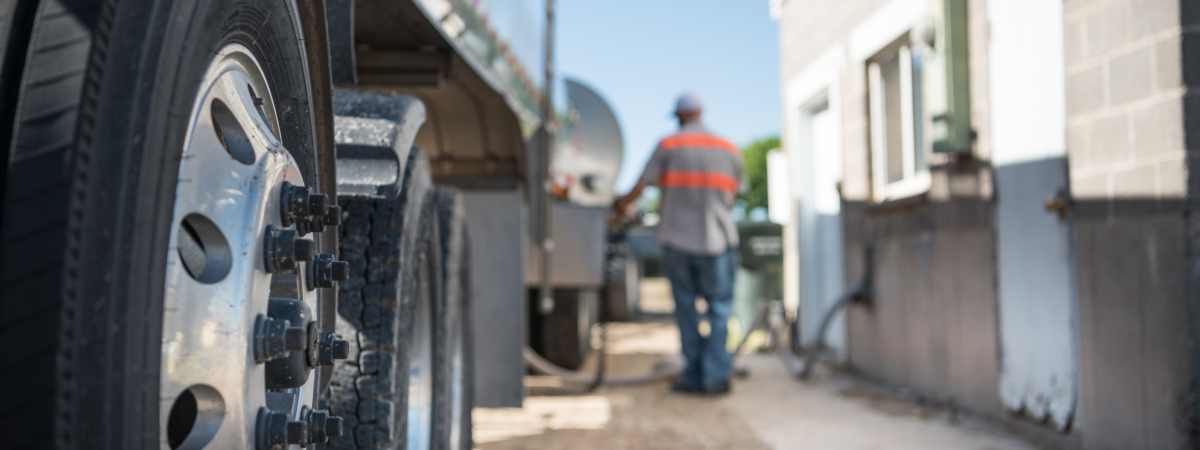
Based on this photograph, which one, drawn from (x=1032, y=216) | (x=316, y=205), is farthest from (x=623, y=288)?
(x=316, y=205)

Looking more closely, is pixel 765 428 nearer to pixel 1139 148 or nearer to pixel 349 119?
pixel 1139 148

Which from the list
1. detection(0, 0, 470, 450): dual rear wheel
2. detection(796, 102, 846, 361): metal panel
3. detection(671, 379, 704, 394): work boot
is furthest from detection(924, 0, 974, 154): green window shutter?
detection(0, 0, 470, 450): dual rear wheel

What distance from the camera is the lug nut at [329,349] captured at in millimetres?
1140

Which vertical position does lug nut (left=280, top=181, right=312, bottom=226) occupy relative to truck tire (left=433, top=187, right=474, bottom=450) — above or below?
above

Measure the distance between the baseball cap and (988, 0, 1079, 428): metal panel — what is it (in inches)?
75.8

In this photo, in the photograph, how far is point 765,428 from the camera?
423cm

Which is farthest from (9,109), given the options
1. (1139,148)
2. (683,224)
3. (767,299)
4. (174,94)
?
(767,299)

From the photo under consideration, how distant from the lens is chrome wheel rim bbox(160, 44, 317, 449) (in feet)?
2.54

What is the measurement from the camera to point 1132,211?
3.05 metres

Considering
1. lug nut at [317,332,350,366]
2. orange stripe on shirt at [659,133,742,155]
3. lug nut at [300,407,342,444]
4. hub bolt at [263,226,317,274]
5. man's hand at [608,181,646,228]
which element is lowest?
lug nut at [300,407,342,444]

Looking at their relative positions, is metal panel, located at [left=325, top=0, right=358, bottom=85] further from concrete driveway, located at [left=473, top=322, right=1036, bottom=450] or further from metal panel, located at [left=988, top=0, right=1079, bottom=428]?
metal panel, located at [left=988, top=0, right=1079, bottom=428]

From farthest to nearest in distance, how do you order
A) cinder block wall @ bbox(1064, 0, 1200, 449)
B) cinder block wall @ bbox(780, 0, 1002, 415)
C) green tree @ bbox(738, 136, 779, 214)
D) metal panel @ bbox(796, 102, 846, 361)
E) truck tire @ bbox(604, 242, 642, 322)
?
green tree @ bbox(738, 136, 779, 214), truck tire @ bbox(604, 242, 642, 322), metal panel @ bbox(796, 102, 846, 361), cinder block wall @ bbox(780, 0, 1002, 415), cinder block wall @ bbox(1064, 0, 1200, 449)

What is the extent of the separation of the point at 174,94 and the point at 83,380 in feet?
0.78

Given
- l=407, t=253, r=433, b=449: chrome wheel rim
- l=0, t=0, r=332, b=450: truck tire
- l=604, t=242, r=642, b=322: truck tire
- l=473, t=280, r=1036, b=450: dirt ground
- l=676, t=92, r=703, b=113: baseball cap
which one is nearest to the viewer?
l=0, t=0, r=332, b=450: truck tire
